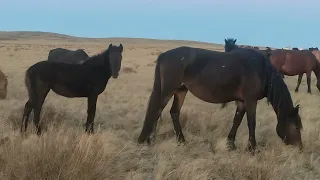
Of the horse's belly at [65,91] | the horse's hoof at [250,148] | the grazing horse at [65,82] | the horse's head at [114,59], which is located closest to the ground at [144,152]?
the horse's hoof at [250,148]

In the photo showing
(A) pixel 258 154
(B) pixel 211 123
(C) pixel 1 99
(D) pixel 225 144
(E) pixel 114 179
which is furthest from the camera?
(C) pixel 1 99

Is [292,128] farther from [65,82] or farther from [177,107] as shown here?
[65,82]

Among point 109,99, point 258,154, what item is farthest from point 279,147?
point 109,99

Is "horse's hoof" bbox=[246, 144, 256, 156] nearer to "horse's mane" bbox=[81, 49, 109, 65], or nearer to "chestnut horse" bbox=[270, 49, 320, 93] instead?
"horse's mane" bbox=[81, 49, 109, 65]

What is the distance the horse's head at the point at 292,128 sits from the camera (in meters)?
6.39

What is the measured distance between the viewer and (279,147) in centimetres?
627

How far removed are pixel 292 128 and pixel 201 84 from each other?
5.38 ft

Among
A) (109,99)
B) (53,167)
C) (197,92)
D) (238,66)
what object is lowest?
(109,99)

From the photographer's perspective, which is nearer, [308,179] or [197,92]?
[308,179]

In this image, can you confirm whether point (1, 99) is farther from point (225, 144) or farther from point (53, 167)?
point (53, 167)

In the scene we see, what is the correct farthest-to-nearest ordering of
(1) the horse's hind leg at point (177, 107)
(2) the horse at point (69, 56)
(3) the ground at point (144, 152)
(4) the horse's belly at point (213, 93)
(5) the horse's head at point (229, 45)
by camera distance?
(2) the horse at point (69, 56) → (5) the horse's head at point (229, 45) → (1) the horse's hind leg at point (177, 107) → (4) the horse's belly at point (213, 93) → (3) the ground at point (144, 152)

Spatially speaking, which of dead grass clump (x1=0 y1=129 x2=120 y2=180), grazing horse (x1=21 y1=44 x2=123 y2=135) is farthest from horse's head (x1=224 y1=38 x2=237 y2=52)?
dead grass clump (x1=0 y1=129 x2=120 y2=180)

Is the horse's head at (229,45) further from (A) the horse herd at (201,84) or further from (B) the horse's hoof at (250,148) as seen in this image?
(B) the horse's hoof at (250,148)

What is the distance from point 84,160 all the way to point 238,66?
11.4ft
